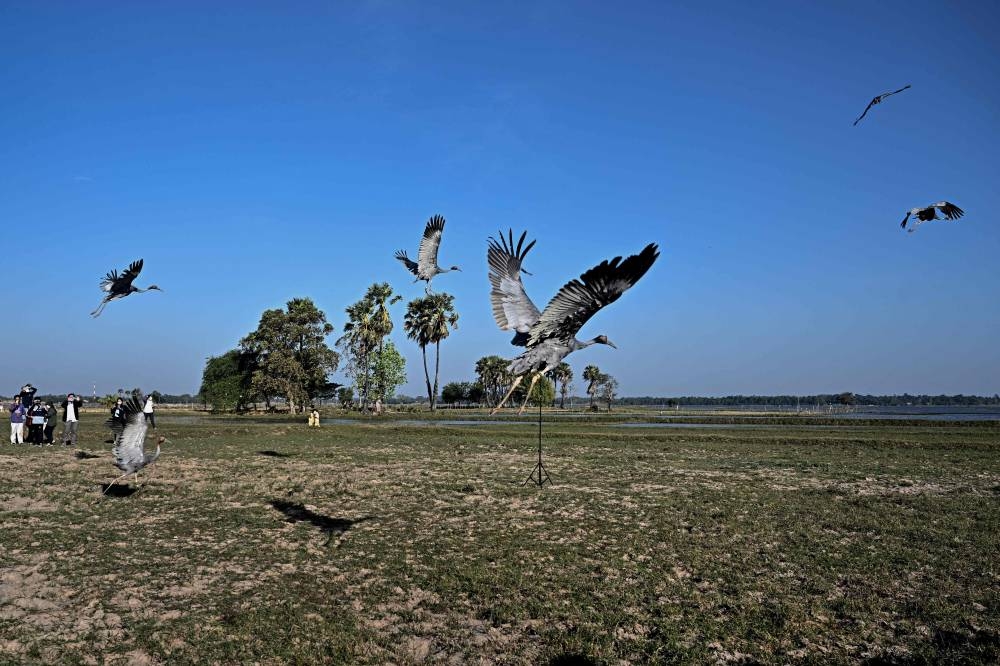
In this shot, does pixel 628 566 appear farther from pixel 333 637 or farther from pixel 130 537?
pixel 130 537

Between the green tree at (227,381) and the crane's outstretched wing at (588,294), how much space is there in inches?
2832

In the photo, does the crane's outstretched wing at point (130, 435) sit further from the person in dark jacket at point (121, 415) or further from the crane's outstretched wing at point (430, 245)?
the crane's outstretched wing at point (430, 245)

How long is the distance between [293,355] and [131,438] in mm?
64288

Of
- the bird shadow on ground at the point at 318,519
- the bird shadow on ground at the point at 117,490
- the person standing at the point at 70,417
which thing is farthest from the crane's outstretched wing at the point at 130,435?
the person standing at the point at 70,417

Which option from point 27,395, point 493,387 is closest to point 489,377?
point 493,387

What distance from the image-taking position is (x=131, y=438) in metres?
13.2

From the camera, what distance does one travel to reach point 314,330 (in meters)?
77.5

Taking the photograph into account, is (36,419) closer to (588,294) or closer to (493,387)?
(588,294)

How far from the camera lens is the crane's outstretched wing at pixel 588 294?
1018cm

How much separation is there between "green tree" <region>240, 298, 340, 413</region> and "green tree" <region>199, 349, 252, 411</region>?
13.7ft

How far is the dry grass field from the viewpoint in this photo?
6.57 metres

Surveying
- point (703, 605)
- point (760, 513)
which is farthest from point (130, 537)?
point (760, 513)

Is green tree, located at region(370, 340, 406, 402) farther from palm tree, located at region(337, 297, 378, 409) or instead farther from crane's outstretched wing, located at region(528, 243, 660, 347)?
crane's outstretched wing, located at region(528, 243, 660, 347)

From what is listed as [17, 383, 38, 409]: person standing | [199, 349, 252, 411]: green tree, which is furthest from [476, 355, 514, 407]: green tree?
[17, 383, 38, 409]: person standing
